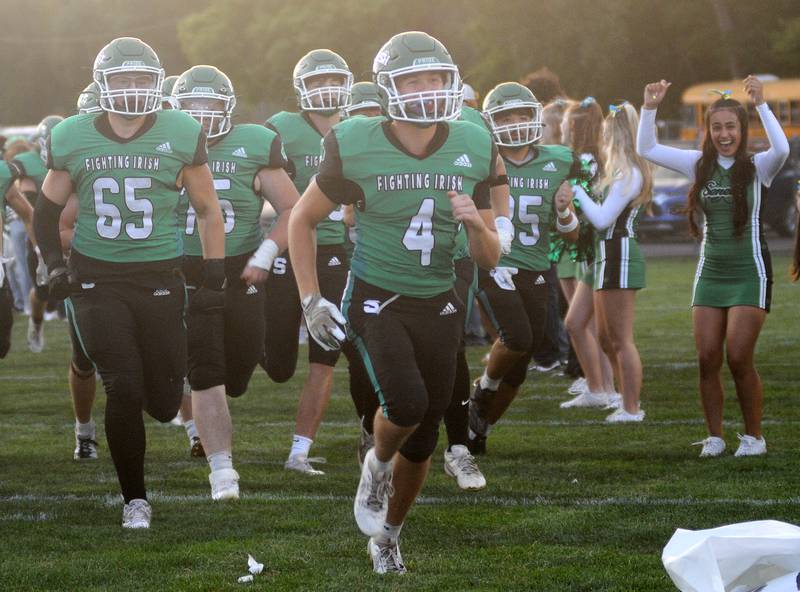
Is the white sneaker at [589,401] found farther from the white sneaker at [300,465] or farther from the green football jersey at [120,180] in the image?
the green football jersey at [120,180]

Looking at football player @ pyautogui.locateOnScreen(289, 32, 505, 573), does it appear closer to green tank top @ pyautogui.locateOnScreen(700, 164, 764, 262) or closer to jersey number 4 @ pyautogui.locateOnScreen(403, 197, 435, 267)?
jersey number 4 @ pyautogui.locateOnScreen(403, 197, 435, 267)

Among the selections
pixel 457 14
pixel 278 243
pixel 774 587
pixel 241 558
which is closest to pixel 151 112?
pixel 278 243

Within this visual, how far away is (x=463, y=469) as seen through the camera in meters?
7.28

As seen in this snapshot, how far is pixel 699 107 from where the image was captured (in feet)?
113

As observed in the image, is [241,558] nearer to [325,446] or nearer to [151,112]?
[151,112]

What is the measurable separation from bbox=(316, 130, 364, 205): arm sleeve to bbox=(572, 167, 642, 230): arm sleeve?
3623 millimetres

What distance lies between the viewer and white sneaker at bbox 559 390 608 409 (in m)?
10.1

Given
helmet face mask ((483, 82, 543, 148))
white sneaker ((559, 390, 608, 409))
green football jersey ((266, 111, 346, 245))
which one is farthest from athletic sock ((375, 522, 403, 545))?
white sneaker ((559, 390, 608, 409))

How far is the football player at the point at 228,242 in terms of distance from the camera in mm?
7121

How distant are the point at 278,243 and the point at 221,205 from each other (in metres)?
0.55

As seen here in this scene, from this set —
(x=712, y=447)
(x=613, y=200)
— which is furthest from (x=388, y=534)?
(x=613, y=200)

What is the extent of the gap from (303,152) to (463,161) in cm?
256

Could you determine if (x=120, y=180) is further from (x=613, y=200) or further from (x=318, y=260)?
(x=613, y=200)

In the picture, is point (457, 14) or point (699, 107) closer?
point (699, 107)
